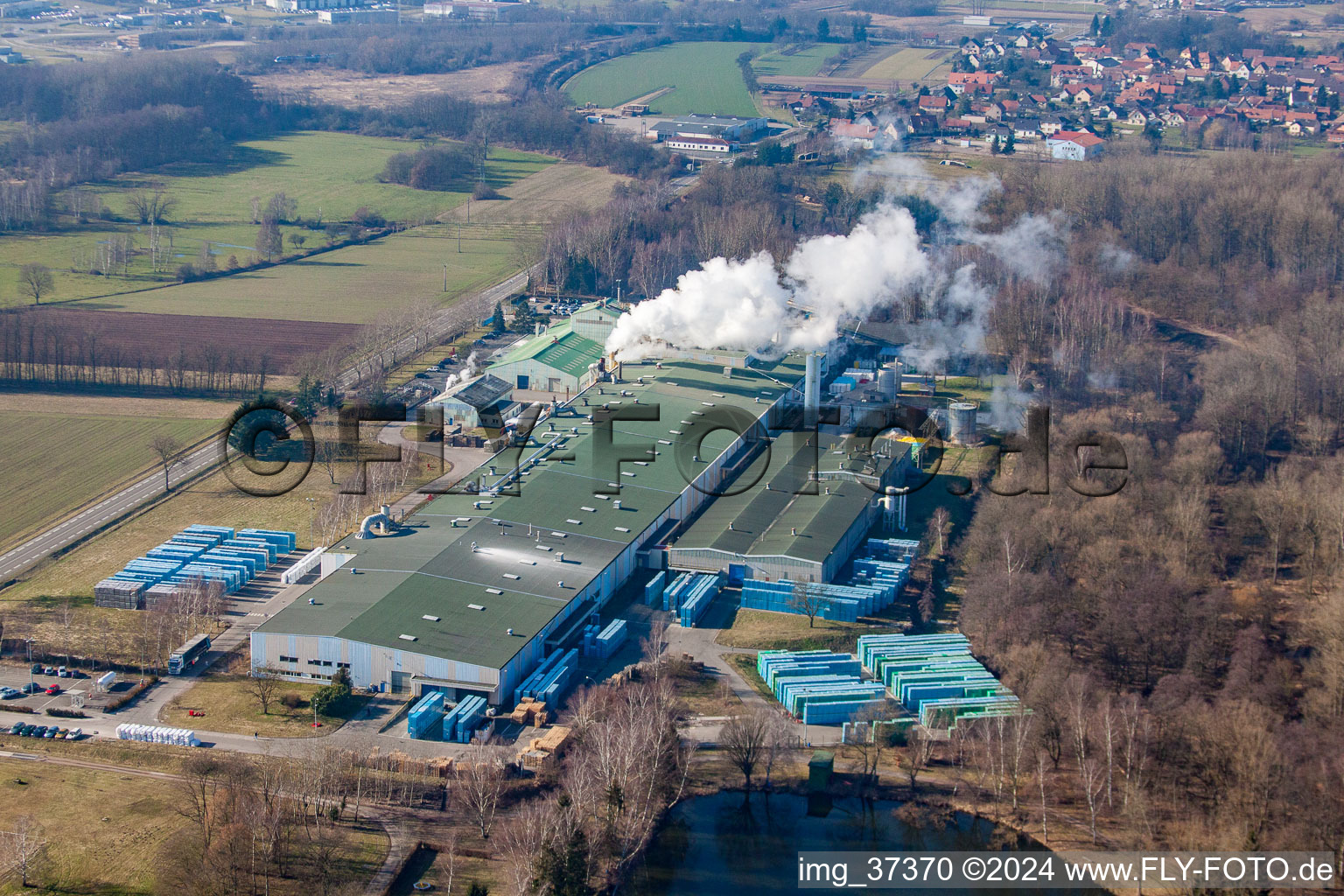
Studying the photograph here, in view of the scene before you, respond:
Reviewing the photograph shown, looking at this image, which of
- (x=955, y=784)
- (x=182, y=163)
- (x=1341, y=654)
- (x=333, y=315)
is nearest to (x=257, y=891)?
(x=955, y=784)

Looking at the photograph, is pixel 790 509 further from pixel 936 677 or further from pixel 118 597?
pixel 118 597

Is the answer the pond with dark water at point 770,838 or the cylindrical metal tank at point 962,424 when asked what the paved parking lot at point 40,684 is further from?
the cylindrical metal tank at point 962,424

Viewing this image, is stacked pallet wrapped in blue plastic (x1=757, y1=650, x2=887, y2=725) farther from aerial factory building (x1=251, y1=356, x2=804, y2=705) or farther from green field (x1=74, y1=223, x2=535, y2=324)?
green field (x1=74, y1=223, x2=535, y2=324)

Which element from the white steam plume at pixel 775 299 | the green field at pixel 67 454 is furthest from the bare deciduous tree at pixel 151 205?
the white steam plume at pixel 775 299

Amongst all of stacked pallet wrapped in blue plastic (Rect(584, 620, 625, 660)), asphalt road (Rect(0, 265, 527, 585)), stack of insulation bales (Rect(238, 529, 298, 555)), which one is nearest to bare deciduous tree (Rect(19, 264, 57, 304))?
asphalt road (Rect(0, 265, 527, 585))

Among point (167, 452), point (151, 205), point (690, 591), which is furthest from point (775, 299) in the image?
point (151, 205)
